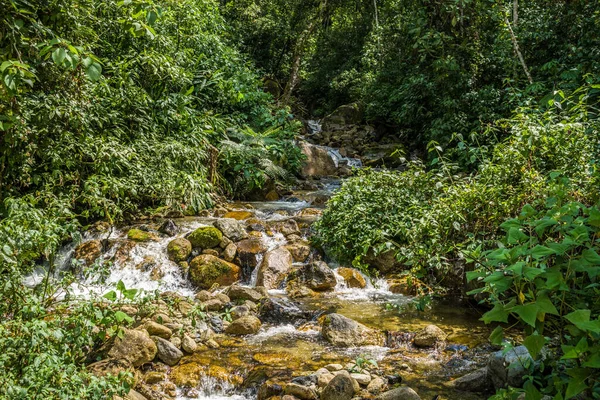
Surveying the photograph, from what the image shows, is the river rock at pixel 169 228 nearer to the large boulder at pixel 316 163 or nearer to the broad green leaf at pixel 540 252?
the large boulder at pixel 316 163

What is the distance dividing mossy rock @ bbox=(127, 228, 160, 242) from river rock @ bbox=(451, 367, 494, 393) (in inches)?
222

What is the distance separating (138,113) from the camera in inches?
361

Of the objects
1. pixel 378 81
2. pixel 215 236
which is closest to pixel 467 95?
pixel 378 81

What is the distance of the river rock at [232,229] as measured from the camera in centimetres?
795

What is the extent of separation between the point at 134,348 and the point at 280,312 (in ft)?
7.03

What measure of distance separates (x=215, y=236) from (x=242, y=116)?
6.27 meters

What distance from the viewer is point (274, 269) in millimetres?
7168

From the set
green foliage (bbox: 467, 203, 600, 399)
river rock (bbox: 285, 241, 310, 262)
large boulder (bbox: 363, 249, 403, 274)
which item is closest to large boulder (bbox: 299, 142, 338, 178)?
river rock (bbox: 285, 241, 310, 262)

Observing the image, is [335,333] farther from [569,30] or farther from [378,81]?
[378,81]

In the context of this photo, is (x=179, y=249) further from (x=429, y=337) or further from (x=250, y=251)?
(x=429, y=337)

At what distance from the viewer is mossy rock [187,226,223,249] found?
759 centimetres

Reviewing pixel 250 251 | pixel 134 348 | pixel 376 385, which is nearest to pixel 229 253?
pixel 250 251

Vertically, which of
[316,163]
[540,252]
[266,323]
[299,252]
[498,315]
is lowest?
[266,323]

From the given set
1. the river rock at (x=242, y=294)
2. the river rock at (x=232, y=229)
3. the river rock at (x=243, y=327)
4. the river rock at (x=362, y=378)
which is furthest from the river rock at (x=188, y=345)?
the river rock at (x=232, y=229)
